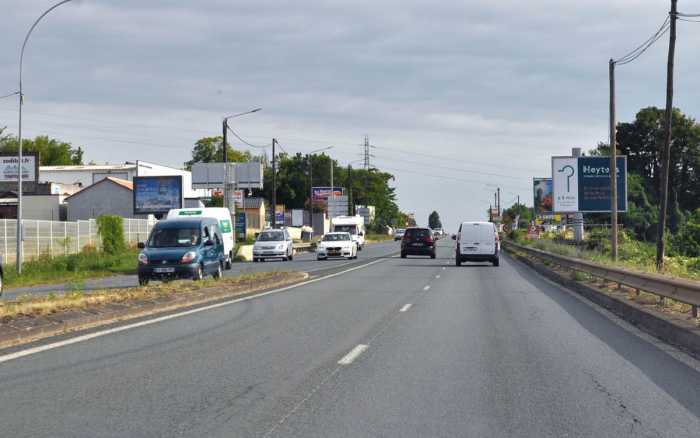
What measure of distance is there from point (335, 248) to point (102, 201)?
41814 millimetres

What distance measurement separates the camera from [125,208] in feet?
276

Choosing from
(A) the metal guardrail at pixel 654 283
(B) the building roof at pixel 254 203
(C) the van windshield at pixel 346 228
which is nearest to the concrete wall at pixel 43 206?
(C) the van windshield at pixel 346 228

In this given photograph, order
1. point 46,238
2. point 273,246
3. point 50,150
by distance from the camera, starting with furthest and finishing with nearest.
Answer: point 50,150
point 273,246
point 46,238

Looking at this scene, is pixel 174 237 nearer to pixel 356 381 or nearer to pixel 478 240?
pixel 356 381

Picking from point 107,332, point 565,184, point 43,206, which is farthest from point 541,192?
point 107,332

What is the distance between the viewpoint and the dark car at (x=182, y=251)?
77.3 ft

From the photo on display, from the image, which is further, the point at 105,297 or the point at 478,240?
the point at 478,240

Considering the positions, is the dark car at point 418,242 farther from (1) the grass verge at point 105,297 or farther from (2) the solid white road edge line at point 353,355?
(2) the solid white road edge line at point 353,355

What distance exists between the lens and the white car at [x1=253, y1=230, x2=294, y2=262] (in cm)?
4738

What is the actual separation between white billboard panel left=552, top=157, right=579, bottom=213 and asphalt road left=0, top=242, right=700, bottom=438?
117ft

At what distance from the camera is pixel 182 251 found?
23.8 meters

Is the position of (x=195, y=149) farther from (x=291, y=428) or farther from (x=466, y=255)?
(x=291, y=428)

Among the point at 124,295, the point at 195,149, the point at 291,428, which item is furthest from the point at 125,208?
the point at 291,428

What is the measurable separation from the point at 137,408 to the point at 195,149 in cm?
13567
